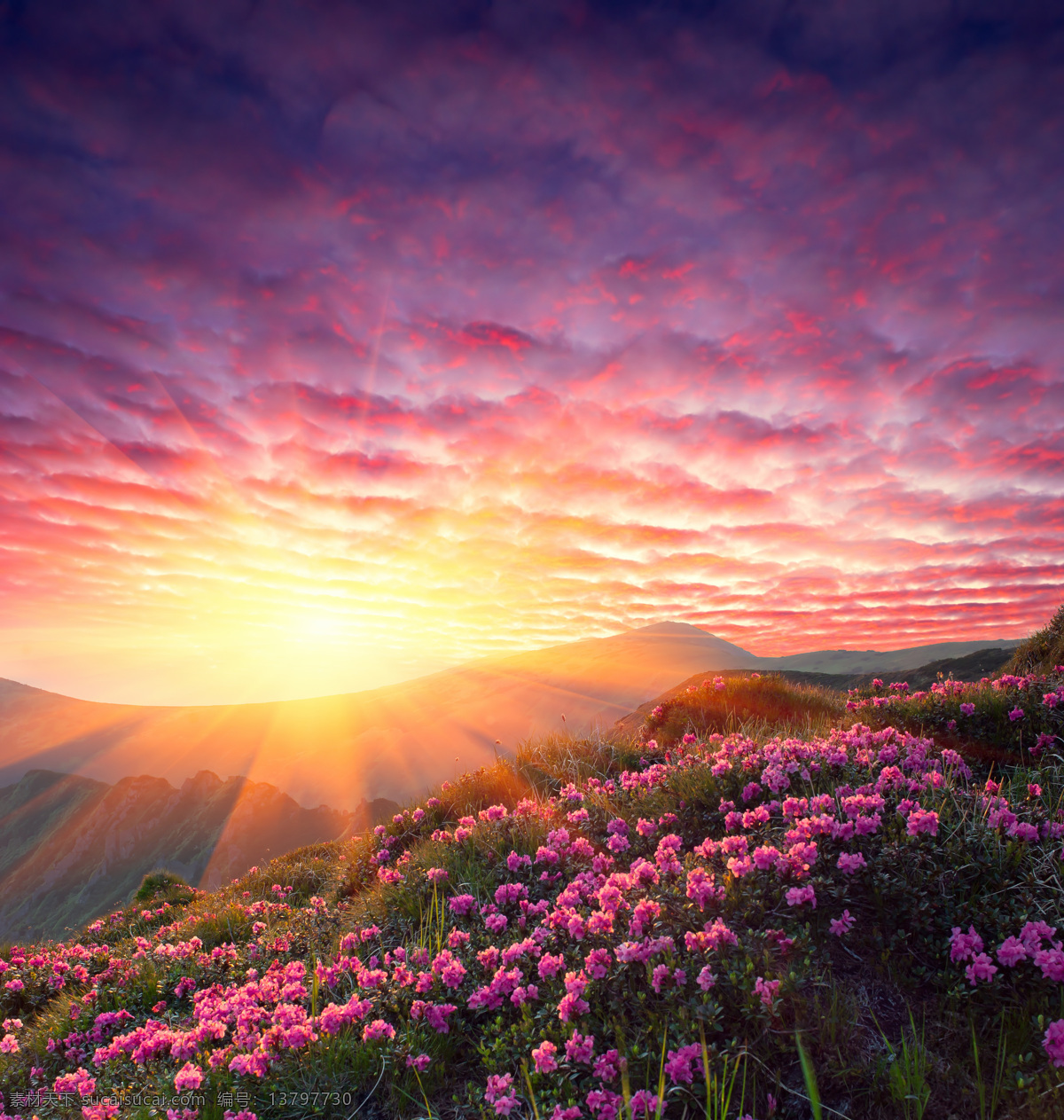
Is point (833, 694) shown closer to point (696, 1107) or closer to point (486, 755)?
point (486, 755)

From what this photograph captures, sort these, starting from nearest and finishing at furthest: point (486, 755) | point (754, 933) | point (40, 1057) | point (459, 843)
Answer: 1. point (754, 933)
2. point (40, 1057)
3. point (459, 843)
4. point (486, 755)

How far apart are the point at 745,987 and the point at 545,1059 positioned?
1.38 m

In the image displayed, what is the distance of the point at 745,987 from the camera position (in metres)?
3.82

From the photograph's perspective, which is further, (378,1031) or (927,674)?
(927,674)

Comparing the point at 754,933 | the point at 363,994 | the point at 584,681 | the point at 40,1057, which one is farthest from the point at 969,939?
the point at 584,681

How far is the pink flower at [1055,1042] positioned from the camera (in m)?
3.15

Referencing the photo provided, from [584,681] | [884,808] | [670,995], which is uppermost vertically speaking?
[884,808]

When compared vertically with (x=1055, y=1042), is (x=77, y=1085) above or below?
below

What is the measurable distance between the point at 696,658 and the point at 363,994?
3677 inches

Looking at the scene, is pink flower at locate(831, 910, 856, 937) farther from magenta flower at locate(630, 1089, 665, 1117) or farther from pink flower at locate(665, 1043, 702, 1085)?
magenta flower at locate(630, 1089, 665, 1117)

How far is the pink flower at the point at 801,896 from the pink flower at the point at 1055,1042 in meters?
1.35

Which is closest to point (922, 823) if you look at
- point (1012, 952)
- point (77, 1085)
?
point (1012, 952)

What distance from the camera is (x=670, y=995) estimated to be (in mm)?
3906

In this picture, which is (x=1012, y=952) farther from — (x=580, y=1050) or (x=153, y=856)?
(x=153, y=856)
